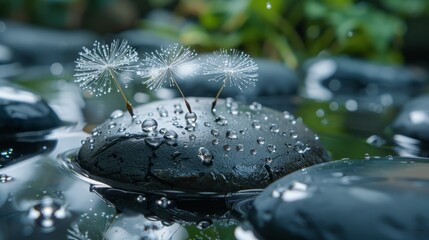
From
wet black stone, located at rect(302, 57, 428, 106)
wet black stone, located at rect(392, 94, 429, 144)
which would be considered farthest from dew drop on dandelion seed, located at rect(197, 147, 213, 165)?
wet black stone, located at rect(302, 57, 428, 106)

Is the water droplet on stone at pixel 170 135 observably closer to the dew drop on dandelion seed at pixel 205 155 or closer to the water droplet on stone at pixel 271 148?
the dew drop on dandelion seed at pixel 205 155

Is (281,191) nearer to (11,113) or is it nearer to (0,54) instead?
(11,113)

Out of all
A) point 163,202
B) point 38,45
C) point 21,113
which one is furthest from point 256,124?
point 38,45

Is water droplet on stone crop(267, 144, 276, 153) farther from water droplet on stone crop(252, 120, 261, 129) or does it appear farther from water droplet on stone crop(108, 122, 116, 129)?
water droplet on stone crop(108, 122, 116, 129)

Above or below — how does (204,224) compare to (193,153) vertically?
below

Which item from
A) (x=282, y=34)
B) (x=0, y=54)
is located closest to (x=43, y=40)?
(x=0, y=54)

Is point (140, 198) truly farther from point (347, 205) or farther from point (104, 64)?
point (347, 205)

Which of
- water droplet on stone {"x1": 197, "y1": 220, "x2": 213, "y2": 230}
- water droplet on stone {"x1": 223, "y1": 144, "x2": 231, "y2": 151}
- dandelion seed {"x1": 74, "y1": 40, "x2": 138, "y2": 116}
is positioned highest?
dandelion seed {"x1": 74, "y1": 40, "x2": 138, "y2": 116}
